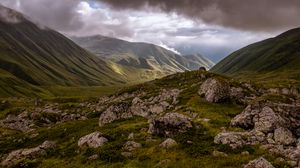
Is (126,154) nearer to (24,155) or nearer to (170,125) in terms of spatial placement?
(170,125)

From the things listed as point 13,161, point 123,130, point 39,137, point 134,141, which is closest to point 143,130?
point 123,130

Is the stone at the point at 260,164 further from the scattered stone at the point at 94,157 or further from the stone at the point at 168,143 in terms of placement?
the scattered stone at the point at 94,157

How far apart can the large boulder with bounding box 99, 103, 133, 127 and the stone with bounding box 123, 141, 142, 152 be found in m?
25.7

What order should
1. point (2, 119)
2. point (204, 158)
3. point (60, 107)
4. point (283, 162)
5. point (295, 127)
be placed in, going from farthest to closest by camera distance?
point (60, 107) < point (2, 119) < point (295, 127) < point (204, 158) < point (283, 162)

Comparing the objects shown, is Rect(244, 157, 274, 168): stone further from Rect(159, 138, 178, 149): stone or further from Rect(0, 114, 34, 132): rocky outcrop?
Rect(0, 114, 34, 132): rocky outcrop

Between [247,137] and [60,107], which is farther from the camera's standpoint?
[60,107]

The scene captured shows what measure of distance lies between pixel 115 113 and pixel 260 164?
45.4m

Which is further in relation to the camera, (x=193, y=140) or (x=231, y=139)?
(x=193, y=140)

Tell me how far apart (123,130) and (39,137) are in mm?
22030

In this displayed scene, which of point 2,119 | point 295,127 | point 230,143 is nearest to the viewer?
point 230,143

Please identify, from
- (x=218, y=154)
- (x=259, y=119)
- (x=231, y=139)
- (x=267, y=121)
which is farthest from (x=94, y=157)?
(x=267, y=121)

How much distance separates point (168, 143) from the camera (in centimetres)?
4600

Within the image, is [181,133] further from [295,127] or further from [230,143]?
[295,127]

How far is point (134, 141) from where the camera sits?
5006 cm
